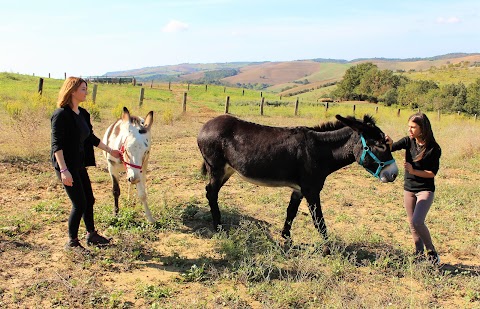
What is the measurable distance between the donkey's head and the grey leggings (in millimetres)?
3506

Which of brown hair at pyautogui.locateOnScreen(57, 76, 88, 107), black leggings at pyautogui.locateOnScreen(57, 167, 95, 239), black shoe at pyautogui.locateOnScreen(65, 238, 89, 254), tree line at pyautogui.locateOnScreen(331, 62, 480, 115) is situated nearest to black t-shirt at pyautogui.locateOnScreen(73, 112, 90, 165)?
brown hair at pyautogui.locateOnScreen(57, 76, 88, 107)

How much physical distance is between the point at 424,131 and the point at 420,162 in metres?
0.38

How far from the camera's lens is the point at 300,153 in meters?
5.00

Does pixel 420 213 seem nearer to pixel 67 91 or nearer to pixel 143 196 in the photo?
pixel 143 196

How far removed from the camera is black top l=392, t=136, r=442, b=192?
4422 mm

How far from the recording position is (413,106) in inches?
1660

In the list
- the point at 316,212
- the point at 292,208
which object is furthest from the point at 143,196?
the point at 316,212

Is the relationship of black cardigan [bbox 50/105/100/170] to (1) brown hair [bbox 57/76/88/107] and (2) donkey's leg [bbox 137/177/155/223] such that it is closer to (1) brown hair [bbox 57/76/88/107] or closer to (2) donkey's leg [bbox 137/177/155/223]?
(1) brown hair [bbox 57/76/88/107]

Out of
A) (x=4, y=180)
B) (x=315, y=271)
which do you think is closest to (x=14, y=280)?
(x=315, y=271)

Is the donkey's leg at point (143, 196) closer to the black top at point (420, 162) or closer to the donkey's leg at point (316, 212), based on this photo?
the donkey's leg at point (316, 212)

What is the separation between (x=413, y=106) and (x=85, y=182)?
4372 cm

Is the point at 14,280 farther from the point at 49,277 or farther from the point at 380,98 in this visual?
the point at 380,98

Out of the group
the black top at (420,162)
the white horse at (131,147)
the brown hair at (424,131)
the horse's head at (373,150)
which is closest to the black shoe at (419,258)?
the black top at (420,162)

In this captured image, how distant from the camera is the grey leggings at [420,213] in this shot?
14.6 ft
